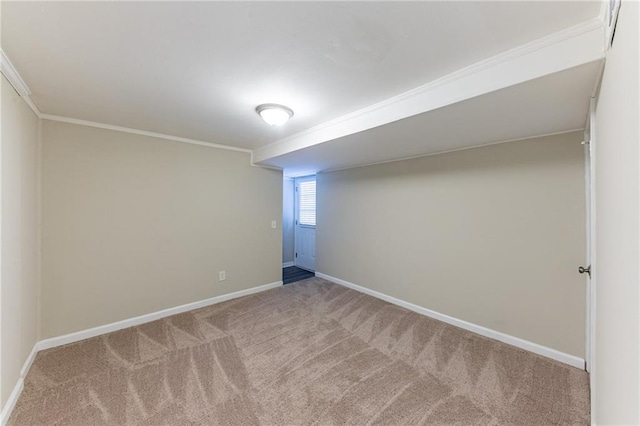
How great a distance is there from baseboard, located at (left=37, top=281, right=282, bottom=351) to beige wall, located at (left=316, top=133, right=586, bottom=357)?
2.10 metres

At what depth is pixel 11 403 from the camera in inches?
65.6

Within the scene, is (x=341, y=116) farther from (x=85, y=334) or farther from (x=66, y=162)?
(x=85, y=334)

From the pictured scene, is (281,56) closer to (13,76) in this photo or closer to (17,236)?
(13,76)

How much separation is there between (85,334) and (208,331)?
4.06 ft

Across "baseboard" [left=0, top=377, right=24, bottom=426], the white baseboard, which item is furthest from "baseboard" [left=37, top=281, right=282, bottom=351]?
"baseboard" [left=0, top=377, right=24, bottom=426]

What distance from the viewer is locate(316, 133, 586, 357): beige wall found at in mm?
2232

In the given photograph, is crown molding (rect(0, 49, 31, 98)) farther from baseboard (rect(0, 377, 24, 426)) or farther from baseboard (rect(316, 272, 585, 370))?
baseboard (rect(316, 272, 585, 370))

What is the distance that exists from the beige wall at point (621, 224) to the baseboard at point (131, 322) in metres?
3.72

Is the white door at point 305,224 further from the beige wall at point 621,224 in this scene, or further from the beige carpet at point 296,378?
the beige wall at point 621,224

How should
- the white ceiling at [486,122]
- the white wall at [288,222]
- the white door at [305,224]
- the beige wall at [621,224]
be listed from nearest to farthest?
1. the beige wall at [621,224]
2. the white ceiling at [486,122]
3. the white door at [305,224]
4. the white wall at [288,222]

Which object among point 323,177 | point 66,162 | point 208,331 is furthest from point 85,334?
point 323,177

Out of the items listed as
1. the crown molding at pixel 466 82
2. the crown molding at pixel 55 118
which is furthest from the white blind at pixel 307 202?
the crown molding at pixel 466 82

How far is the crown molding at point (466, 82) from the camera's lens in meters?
1.21

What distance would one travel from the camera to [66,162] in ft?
8.19
